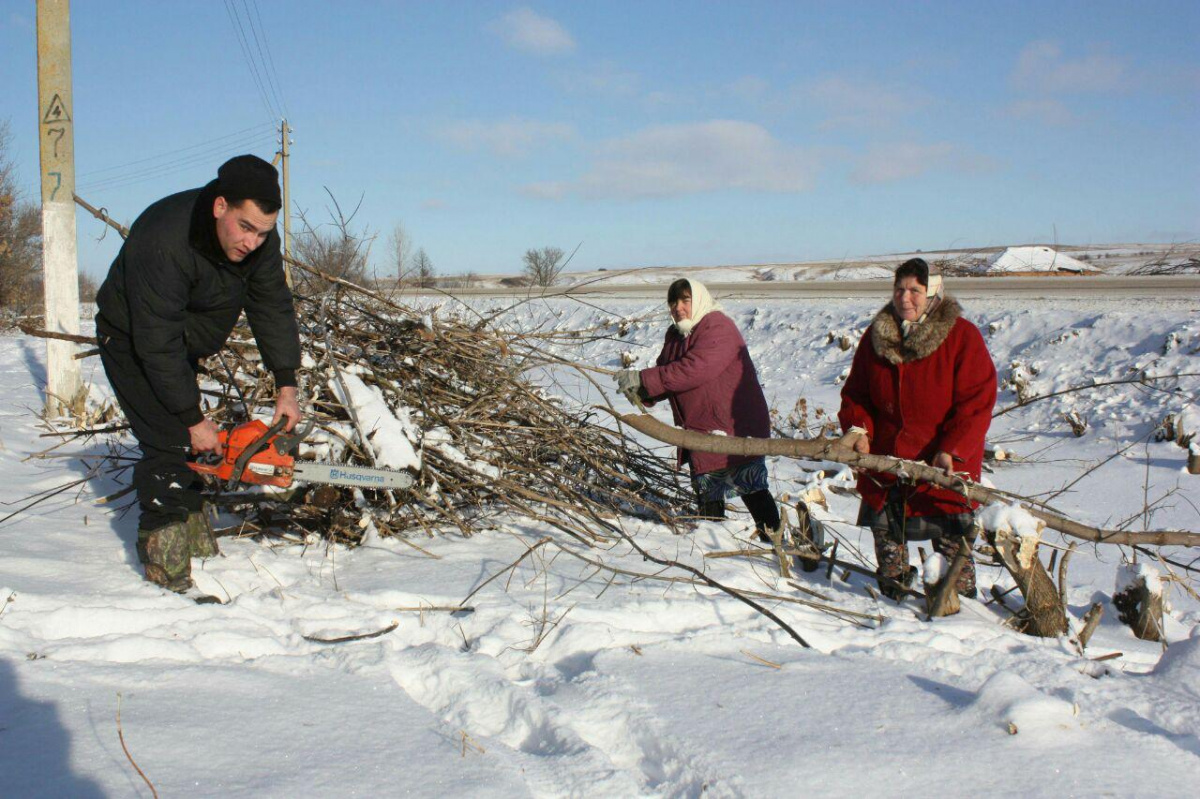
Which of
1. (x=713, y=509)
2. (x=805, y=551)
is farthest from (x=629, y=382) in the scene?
(x=805, y=551)

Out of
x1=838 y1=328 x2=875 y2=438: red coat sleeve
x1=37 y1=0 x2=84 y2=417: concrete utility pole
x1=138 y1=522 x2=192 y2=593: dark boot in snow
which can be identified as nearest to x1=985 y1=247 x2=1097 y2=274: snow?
x1=838 y1=328 x2=875 y2=438: red coat sleeve

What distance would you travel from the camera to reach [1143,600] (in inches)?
123

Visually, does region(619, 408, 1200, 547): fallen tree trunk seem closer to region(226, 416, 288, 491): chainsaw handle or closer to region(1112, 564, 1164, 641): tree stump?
region(1112, 564, 1164, 641): tree stump

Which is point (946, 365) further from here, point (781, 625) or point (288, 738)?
point (288, 738)

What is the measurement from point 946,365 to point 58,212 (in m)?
6.84

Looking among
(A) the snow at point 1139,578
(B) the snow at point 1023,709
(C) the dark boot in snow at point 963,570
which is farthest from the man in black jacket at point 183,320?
(A) the snow at point 1139,578

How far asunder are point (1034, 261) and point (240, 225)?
15.9 m

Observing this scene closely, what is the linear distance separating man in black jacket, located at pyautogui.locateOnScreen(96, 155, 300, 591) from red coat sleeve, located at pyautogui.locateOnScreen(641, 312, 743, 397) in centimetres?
177

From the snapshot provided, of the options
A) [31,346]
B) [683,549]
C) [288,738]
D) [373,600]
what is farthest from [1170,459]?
[31,346]

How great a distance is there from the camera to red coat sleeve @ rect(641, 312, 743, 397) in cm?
416

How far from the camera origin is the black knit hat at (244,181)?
2.67 metres

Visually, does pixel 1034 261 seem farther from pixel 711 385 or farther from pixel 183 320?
pixel 183 320

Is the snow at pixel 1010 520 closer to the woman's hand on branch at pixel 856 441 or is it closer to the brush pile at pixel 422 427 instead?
the woman's hand on branch at pixel 856 441

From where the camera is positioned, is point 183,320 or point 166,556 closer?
point 183,320
